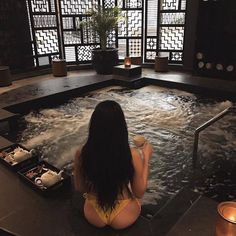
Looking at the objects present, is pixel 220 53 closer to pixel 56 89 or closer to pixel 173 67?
pixel 173 67

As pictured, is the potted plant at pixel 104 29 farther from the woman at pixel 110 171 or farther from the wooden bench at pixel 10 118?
the woman at pixel 110 171

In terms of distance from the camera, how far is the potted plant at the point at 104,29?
596 cm

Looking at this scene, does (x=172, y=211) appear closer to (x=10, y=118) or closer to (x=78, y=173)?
(x=78, y=173)

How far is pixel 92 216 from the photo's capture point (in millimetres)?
1593

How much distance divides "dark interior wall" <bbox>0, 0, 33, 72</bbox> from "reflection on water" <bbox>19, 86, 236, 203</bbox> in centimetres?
225

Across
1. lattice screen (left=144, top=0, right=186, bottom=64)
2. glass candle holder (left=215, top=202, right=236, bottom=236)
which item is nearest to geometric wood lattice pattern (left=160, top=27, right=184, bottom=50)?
lattice screen (left=144, top=0, right=186, bottom=64)

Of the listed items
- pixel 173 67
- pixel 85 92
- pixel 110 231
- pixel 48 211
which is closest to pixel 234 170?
pixel 110 231

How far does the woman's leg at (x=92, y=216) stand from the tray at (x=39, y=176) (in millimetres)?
456

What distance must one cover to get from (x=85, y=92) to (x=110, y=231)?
3.86 meters

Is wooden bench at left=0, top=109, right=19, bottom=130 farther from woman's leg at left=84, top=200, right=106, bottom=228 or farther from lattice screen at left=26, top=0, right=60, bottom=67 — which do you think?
lattice screen at left=26, top=0, right=60, bottom=67

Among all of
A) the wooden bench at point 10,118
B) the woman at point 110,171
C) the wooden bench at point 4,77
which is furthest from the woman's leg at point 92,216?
the wooden bench at point 4,77

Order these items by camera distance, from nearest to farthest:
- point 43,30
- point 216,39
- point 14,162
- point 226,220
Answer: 1. point 226,220
2. point 14,162
3. point 216,39
4. point 43,30

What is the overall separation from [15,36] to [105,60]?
2118mm

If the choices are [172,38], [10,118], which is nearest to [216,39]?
[172,38]
